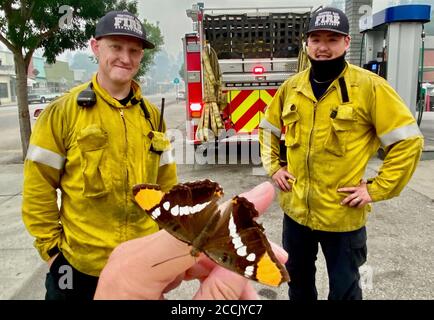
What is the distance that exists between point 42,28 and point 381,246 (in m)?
7.03

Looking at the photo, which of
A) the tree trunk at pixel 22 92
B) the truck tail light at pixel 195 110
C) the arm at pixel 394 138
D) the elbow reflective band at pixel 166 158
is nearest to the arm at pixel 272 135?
the arm at pixel 394 138

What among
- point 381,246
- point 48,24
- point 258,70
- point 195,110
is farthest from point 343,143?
point 48,24

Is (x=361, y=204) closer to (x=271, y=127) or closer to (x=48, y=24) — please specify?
(x=271, y=127)

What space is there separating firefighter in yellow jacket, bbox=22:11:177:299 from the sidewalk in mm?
1618

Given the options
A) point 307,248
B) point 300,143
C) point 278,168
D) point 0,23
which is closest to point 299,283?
point 307,248

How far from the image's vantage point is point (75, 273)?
5.30ft

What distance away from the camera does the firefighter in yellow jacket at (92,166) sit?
60.1 inches

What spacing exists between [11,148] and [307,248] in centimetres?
1062

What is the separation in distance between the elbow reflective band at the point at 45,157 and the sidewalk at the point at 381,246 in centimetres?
182

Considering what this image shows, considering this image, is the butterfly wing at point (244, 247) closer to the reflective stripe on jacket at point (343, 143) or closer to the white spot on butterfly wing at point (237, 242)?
the white spot on butterfly wing at point (237, 242)

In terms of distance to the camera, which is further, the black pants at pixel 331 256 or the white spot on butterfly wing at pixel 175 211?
the black pants at pixel 331 256

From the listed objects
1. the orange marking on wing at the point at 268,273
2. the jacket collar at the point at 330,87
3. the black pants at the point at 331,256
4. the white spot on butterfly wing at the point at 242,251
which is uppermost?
the jacket collar at the point at 330,87

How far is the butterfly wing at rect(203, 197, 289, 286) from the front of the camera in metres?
0.81
